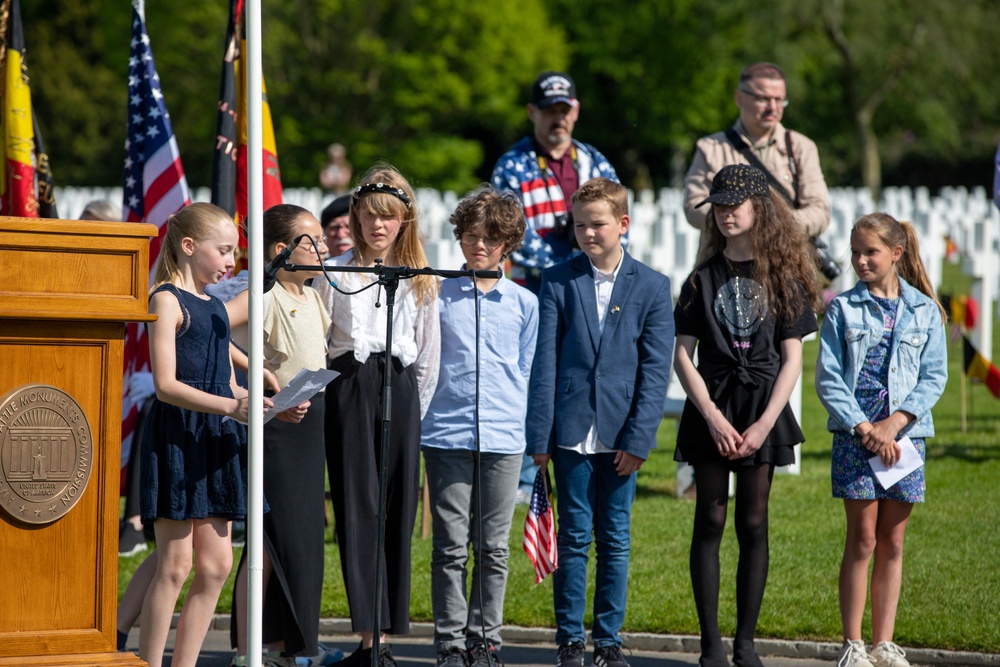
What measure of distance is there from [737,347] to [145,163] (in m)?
4.47

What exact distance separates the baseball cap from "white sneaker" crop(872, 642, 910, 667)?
3563 mm

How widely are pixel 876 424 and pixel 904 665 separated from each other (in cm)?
98

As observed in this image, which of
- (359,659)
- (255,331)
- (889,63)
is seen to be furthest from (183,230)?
(889,63)

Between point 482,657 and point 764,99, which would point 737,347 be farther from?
point 764,99

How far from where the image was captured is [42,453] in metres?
3.56

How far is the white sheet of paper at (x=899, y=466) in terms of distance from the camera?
5.34 metres

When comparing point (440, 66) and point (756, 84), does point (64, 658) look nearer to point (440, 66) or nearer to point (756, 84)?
point (756, 84)

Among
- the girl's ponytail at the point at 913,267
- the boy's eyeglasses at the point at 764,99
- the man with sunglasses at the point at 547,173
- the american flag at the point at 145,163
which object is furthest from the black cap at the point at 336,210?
the girl's ponytail at the point at 913,267

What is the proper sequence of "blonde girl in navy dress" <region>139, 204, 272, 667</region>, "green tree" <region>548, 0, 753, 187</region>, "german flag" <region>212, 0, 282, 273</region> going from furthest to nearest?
"green tree" <region>548, 0, 753, 187</region> → "german flag" <region>212, 0, 282, 273</region> → "blonde girl in navy dress" <region>139, 204, 272, 667</region>

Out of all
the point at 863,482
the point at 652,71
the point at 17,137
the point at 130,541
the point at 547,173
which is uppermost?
the point at 652,71

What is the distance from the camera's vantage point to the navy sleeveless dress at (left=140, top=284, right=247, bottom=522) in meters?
4.54

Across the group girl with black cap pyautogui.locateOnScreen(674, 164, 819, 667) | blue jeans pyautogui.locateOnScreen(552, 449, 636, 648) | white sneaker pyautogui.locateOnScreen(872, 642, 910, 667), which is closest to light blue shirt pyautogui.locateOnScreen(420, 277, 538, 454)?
blue jeans pyautogui.locateOnScreen(552, 449, 636, 648)

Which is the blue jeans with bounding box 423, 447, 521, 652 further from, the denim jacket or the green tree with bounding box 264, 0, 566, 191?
the green tree with bounding box 264, 0, 566, 191

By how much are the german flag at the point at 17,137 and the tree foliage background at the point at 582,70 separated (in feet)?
104
